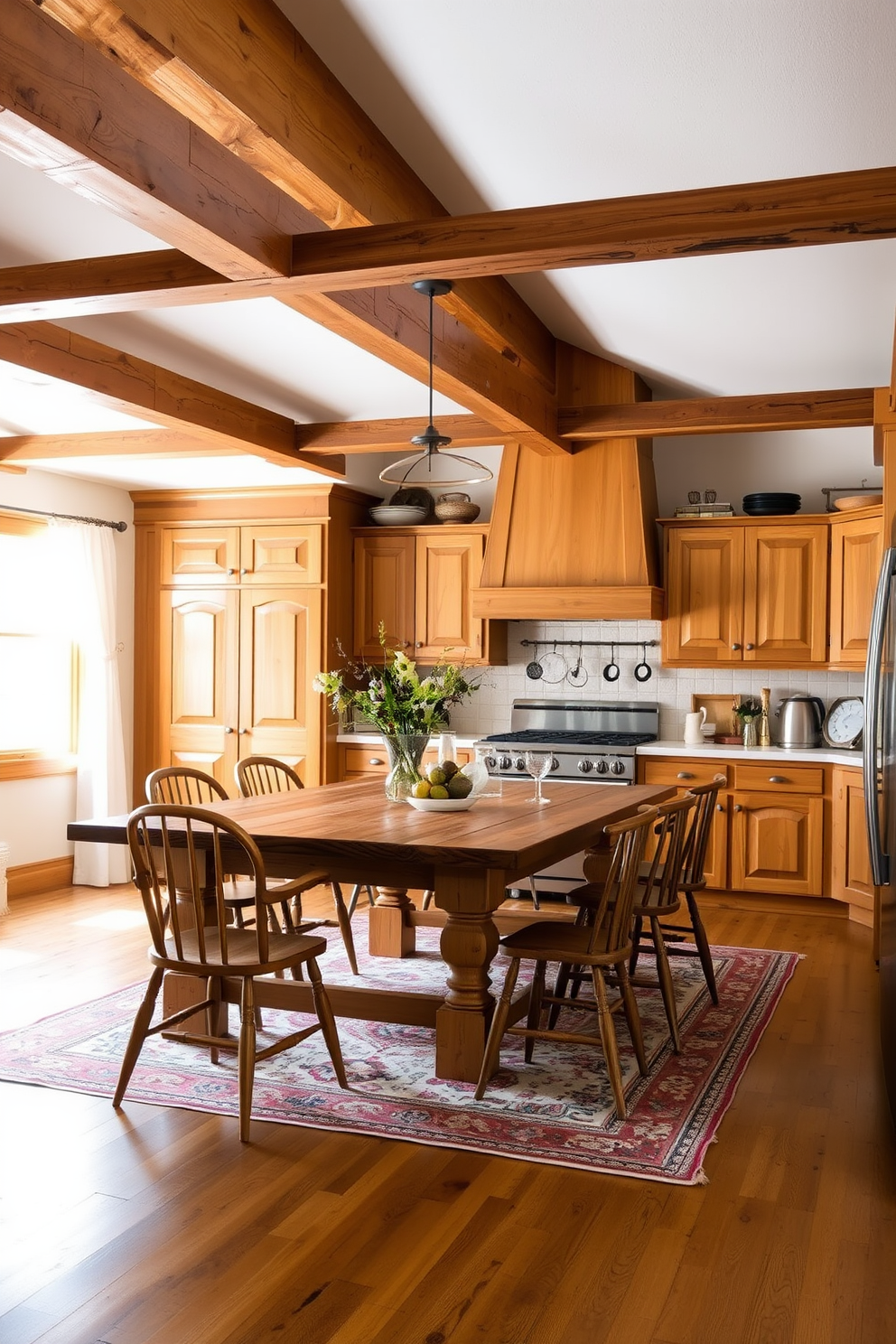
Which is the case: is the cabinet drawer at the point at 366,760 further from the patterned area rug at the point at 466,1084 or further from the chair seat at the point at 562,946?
the chair seat at the point at 562,946

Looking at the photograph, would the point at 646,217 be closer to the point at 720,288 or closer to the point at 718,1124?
the point at 720,288

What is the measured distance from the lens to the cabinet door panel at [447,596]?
7121 mm

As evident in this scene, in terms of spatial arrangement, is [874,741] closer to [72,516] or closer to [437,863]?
[437,863]

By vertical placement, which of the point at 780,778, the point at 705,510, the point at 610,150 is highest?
the point at 610,150

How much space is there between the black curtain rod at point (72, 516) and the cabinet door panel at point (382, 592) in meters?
1.46

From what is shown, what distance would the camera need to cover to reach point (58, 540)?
22.4ft

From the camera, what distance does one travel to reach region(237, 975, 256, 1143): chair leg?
10.3 ft

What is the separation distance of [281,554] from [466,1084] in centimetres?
423

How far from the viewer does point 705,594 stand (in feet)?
21.5

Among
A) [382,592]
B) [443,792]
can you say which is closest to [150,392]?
[443,792]

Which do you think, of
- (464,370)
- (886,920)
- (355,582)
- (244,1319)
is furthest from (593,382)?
(244,1319)

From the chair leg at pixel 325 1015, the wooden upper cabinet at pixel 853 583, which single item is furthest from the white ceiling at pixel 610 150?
the chair leg at pixel 325 1015

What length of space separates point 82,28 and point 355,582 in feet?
17.2

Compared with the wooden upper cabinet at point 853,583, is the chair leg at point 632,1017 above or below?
below
